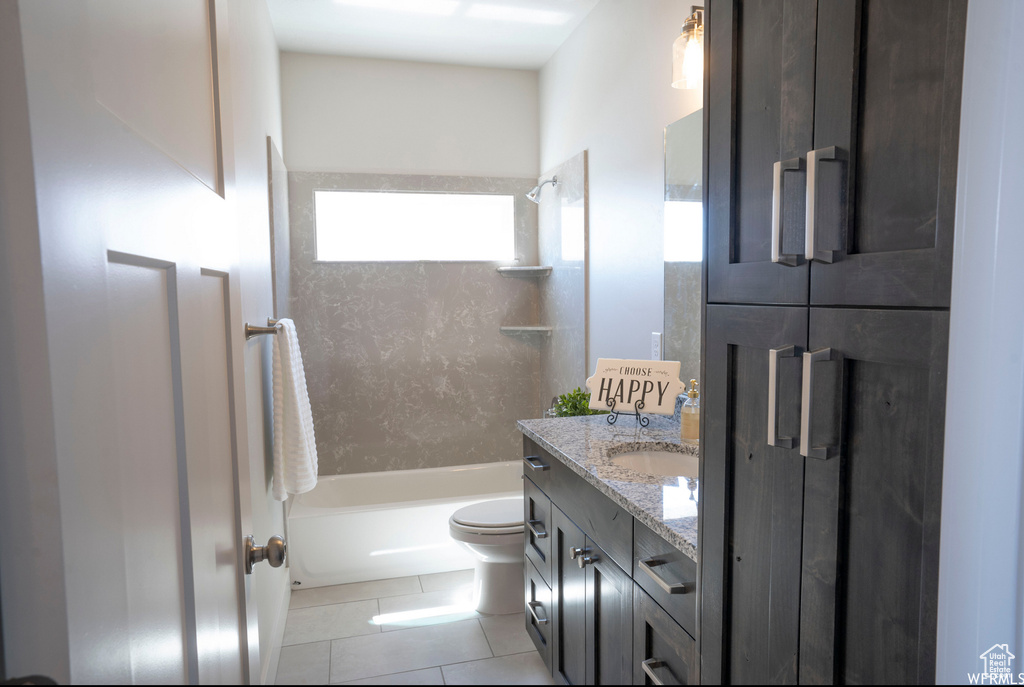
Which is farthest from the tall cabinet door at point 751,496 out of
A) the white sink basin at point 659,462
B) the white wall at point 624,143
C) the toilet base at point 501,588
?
the toilet base at point 501,588

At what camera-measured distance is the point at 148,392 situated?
1.31 ft

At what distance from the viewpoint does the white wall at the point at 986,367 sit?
1.44ft

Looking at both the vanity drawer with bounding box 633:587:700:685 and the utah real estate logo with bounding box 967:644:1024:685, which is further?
the vanity drawer with bounding box 633:587:700:685

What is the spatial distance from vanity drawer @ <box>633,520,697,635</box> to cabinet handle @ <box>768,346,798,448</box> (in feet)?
1.59

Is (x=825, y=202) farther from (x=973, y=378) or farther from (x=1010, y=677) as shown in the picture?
(x=1010, y=677)

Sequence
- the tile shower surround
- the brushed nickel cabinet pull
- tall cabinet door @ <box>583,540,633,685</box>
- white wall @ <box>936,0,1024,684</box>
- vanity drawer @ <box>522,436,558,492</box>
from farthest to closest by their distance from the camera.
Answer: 1. the tile shower surround
2. vanity drawer @ <box>522,436,558,492</box>
3. tall cabinet door @ <box>583,540,633,685</box>
4. the brushed nickel cabinet pull
5. white wall @ <box>936,0,1024,684</box>

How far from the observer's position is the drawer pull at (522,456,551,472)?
1889 mm

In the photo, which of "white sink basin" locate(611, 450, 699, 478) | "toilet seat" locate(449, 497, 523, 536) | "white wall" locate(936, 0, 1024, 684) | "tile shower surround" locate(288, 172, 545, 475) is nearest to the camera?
"white wall" locate(936, 0, 1024, 684)

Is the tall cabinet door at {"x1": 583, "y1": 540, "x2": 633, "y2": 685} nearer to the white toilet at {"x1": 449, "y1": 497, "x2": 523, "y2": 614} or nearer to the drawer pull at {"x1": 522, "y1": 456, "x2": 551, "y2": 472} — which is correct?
the drawer pull at {"x1": 522, "y1": 456, "x2": 551, "y2": 472}

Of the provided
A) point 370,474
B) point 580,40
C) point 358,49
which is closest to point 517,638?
point 370,474

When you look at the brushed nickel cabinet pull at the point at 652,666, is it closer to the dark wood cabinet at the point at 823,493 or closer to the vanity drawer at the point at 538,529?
the dark wood cabinet at the point at 823,493

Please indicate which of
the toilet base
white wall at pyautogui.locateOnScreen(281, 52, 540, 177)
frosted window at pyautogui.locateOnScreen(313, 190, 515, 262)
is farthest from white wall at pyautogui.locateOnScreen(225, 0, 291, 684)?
the toilet base

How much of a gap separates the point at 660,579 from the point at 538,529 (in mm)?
888

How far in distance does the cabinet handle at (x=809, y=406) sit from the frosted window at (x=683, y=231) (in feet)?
4.30
